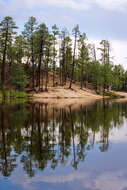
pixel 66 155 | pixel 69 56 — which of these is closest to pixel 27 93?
pixel 69 56

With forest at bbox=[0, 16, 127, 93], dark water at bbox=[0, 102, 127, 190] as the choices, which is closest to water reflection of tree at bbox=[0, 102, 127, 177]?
dark water at bbox=[0, 102, 127, 190]

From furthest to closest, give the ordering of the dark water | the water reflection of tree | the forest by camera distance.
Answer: the forest
the water reflection of tree
the dark water

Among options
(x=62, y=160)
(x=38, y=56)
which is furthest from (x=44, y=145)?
(x=38, y=56)

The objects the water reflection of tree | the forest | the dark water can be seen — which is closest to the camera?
the dark water

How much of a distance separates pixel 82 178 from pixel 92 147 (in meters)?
3.33

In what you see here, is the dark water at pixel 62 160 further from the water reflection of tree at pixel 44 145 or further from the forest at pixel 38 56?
the forest at pixel 38 56

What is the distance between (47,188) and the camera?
5539mm

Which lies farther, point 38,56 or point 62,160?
point 38,56

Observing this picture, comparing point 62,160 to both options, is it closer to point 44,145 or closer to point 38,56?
point 44,145

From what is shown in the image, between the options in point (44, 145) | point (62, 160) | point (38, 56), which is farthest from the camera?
point (38, 56)

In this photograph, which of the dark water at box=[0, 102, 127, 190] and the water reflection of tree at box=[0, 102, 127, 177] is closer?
the dark water at box=[0, 102, 127, 190]

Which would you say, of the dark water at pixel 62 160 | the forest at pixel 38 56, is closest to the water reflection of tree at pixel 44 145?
the dark water at pixel 62 160

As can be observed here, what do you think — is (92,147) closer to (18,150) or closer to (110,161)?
(110,161)

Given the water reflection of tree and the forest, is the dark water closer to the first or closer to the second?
the water reflection of tree
